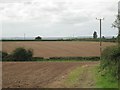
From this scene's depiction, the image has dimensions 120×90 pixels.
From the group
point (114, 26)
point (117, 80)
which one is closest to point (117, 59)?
point (117, 80)

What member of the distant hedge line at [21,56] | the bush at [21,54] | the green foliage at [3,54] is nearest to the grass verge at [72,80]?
Answer: the distant hedge line at [21,56]

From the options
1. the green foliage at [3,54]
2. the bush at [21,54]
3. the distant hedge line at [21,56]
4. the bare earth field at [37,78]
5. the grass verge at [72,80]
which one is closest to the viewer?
the bare earth field at [37,78]

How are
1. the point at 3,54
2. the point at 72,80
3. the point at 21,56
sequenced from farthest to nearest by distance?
the point at 3,54 < the point at 21,56 < the point at 72,80

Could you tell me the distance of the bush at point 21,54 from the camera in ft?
205

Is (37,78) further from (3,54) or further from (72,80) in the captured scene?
(3,54)

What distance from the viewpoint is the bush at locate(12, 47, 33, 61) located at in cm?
6234

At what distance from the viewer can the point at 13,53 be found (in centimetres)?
6266

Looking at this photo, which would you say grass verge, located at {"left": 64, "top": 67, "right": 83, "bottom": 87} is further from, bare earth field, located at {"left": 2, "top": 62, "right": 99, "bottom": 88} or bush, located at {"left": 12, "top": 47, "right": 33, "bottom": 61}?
bush, located at {"left": 12, "top": 47, "right": 33, "bottom": 61}

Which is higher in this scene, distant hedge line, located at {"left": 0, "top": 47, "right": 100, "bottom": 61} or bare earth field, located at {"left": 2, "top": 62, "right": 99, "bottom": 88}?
bare earth field, located at {"left": 2, "top": 62, "right": 99, "bottom": 88}

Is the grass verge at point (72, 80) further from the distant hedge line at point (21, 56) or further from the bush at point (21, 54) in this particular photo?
the bush at point (21, 54)

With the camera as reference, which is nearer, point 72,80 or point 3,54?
point 72,80

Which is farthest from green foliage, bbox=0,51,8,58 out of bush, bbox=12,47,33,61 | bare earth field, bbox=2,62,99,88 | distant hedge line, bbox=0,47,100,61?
bare earth field, bbox=2,62,99,88

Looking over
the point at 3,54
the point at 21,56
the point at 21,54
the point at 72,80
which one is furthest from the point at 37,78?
the point at 3,54

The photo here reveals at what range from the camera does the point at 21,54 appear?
62812 millimetres
